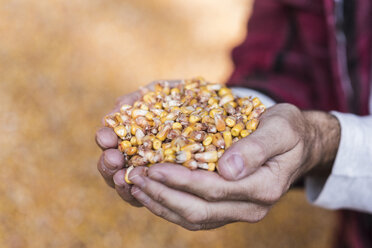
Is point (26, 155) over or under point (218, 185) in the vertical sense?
under

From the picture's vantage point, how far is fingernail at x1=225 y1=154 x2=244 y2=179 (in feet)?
2.70

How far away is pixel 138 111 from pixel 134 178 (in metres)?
0.26

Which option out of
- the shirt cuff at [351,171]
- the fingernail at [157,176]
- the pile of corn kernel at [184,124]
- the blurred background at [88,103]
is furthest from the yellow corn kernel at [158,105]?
the blurred background at [88,103]

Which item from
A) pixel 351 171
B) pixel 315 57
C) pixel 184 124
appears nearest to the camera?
pixel 184 124

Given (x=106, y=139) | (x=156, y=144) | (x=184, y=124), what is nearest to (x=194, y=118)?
(x=184, y=124)

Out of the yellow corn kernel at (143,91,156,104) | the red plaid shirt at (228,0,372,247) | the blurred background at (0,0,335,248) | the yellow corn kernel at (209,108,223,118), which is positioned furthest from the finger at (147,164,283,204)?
the blurred background at (0,0,335,248)

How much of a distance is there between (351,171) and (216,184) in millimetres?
527

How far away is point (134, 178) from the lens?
86 cm

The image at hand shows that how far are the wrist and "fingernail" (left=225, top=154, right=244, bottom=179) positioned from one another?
1.06 feet

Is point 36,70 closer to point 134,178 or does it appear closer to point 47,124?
point 47,124

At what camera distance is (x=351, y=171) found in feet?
3.81

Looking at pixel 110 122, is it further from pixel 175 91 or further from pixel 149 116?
pixel 175 91

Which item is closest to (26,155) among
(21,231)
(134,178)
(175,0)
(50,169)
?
(50,169)

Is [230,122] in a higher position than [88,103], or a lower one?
higher
